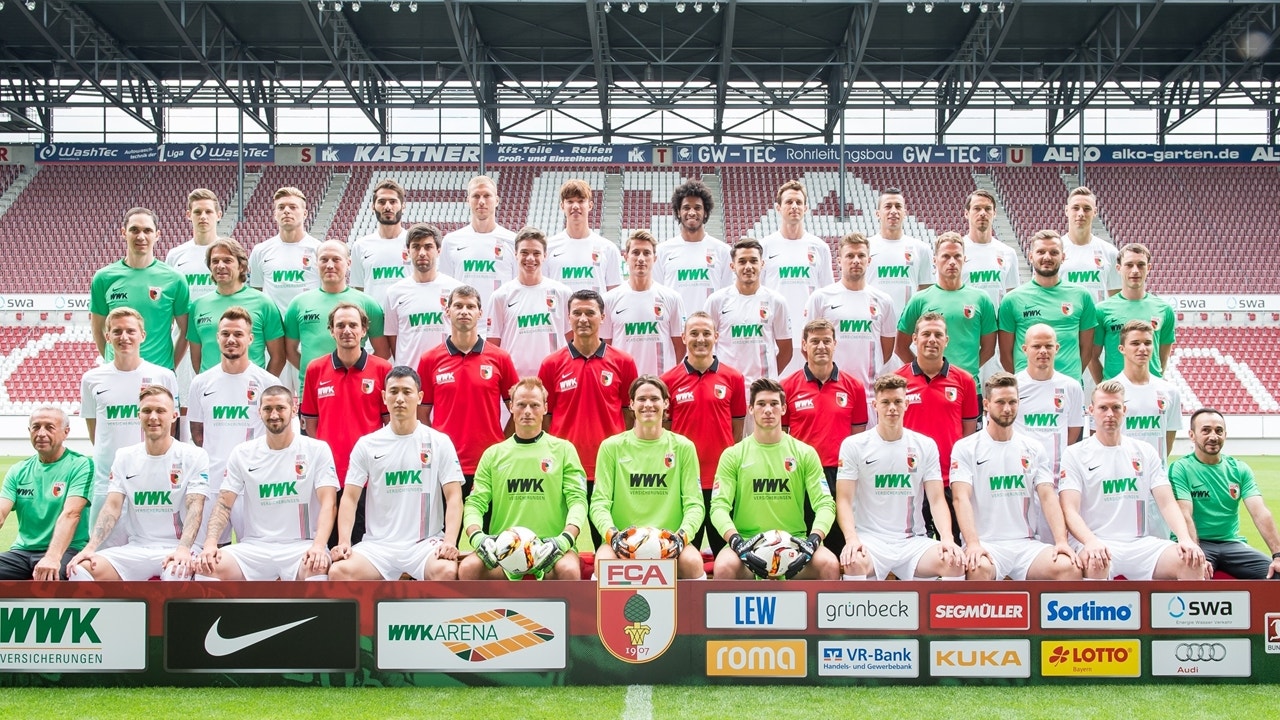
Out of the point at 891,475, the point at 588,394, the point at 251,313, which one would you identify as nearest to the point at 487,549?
the point at 588,394

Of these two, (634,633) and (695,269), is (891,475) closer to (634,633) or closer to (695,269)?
(634,633)

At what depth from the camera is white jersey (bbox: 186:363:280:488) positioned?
6.04m

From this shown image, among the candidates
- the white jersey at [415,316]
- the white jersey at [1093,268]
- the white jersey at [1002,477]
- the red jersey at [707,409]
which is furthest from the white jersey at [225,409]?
the white jersey at [1093,268]

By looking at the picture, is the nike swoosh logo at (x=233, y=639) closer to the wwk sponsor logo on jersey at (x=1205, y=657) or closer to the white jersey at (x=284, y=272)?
the white jersey at (x=284, y=272)

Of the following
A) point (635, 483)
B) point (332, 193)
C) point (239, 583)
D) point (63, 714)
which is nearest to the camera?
point (63, 714)

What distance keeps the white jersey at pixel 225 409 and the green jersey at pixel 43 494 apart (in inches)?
26.0

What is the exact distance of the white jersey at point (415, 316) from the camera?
6.64m

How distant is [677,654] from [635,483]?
1013 millimetres

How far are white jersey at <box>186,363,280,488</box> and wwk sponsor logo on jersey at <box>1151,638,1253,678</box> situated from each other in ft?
16.7

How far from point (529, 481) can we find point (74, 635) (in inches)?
90.4

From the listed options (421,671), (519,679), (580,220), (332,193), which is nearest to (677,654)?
(519,679)

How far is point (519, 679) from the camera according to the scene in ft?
15.8

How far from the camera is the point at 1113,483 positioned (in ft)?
18.6

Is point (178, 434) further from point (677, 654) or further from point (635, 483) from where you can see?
point (677, 654)
